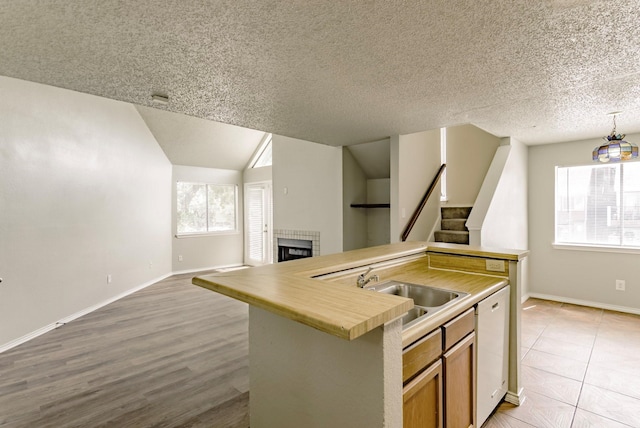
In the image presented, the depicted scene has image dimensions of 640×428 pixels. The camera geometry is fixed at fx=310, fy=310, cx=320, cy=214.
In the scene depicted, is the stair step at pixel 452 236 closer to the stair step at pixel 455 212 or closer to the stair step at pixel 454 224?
the stair step at pixel 454 224

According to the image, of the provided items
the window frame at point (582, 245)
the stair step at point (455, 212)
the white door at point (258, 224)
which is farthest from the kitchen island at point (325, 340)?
the white door at point (258, 224)

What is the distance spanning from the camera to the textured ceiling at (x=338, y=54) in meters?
1.51

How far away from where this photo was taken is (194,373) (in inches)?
108

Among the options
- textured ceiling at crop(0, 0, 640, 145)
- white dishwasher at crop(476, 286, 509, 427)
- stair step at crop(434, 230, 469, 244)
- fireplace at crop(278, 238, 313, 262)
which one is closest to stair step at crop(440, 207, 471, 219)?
stair step at crop(434, 230, 469, 244)

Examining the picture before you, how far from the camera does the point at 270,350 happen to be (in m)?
1.54

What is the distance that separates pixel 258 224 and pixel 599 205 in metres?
6.45

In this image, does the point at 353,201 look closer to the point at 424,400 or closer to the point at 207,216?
the point at 424,400

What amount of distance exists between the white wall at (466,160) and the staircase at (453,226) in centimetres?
60

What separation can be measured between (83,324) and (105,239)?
1348mm

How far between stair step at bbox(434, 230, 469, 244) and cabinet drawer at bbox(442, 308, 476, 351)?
2.98 m

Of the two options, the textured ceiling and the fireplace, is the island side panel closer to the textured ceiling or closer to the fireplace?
the textured ceiling

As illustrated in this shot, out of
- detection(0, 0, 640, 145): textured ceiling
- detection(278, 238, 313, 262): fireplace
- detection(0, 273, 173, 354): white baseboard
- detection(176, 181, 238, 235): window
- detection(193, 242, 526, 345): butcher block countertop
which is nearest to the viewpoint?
detection(193, 242, 526, 345): butcher block countertop

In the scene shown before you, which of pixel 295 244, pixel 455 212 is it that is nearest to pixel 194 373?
pixel 295 244

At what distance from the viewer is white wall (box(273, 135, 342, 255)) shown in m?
4.91
